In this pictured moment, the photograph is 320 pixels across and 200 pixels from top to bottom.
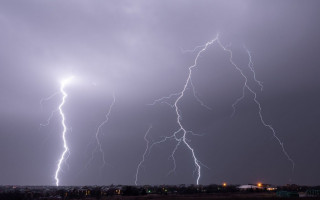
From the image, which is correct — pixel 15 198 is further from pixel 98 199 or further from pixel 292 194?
pixel 292 194

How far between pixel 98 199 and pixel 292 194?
24.4 meters

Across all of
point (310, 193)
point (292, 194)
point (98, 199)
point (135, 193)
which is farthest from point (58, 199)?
point (310, 193)

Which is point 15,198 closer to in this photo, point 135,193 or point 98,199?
point 98,199

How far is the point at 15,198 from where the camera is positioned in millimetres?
46031

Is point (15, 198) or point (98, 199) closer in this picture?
point (15, 198)

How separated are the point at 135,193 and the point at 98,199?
1043 centimetres

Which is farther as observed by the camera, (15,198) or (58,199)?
(58,199)

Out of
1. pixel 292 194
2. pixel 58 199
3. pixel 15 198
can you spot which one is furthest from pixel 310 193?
pixel 15 198

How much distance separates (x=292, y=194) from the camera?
4747 cm

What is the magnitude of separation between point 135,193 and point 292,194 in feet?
76.9

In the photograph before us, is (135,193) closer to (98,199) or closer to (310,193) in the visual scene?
(98,199)

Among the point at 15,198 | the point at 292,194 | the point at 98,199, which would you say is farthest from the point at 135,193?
the point at 292,194

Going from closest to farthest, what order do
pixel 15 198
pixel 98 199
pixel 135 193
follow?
pixel 15 198 < pixel 98 199 < pixel 135 193

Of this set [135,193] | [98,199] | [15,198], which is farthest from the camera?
[135,193]
